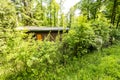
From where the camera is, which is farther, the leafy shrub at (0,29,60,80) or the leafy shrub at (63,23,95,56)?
the leafy shrub at (63,23,95,56)

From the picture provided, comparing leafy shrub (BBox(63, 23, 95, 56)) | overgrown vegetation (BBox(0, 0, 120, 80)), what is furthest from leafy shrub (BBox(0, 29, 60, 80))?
leafy shrub (BBox(63, 23, 95, 56))

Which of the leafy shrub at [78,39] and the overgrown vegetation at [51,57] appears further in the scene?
the leafy shrub at [78,39]

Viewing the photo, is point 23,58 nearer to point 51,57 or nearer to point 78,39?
point 51,57

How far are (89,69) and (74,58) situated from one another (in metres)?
1.68

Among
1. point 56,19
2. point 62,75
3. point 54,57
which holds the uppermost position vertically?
point 56,19

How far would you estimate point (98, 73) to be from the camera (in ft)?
23.2

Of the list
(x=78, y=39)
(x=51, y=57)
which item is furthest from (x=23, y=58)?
(x=78, y=39)

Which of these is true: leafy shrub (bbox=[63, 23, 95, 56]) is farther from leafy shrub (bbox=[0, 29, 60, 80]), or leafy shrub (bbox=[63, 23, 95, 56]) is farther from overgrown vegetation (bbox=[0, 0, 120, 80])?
leafy shrub (bbox=[0, 29, 60, 80])

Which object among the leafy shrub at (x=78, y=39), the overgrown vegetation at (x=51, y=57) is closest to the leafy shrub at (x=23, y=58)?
the overgrown vegetation at (x=51, y=57)

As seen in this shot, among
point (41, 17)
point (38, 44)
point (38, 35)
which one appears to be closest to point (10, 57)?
point (38, 44)

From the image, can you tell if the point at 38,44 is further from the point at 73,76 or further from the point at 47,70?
the point at 73,76

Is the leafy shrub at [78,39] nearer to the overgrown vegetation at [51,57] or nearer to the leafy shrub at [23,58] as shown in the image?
the overgrown vegetation at [51,57]

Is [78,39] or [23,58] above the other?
[78,39]

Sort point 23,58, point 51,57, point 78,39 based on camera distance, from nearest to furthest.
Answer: point 23,58 → point 51,57 → point 78,39
